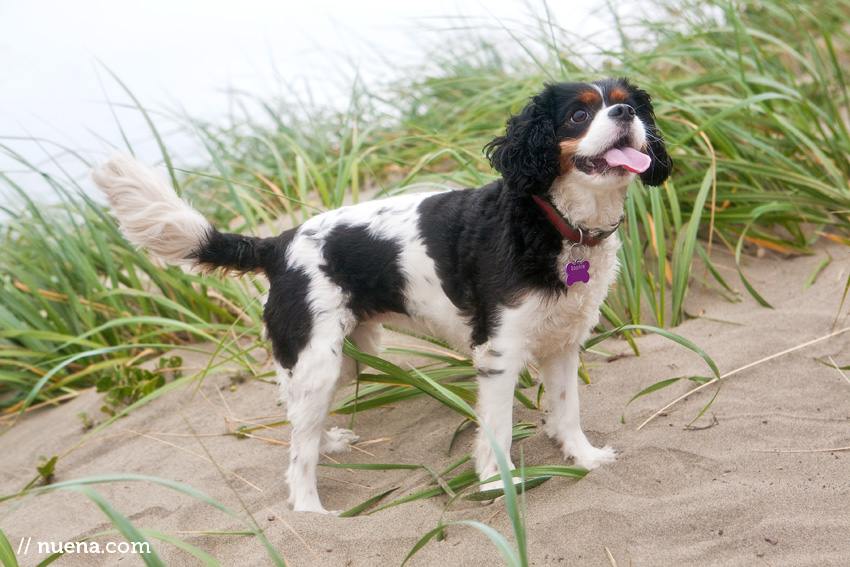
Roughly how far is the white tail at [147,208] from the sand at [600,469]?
30.5 inches

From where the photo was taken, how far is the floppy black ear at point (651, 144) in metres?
2.49

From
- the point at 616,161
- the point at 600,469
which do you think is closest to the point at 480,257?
the point at 616,161

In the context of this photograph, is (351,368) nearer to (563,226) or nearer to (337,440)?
(337,440)

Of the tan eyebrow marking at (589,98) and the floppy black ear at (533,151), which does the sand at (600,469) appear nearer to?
the floppy black ear at (533,151)

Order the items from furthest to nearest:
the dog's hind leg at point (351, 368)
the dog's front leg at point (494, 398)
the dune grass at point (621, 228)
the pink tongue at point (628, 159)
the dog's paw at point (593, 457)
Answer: the dune grass at point (621, 228)
the dog's hind leg at point (351, 368)
the dog's paw at point (593, 457)
the dog's front leg at point (494, 398)
the pink tongue at point (628, 159)

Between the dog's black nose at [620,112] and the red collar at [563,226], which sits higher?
the dog's black nose at [620,112]

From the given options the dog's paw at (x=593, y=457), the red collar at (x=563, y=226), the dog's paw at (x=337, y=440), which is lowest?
the dog's paw at (x=337, y=440)

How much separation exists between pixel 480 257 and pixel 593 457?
88 cm

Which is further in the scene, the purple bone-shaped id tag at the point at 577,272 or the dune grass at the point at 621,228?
the dune grass at the point at 621,228

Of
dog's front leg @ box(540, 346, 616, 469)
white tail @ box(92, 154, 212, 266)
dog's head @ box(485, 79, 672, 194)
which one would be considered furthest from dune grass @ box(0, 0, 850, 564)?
dog's head @ box(485, 79, 672, 194)

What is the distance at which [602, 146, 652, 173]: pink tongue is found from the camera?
84.8 inches

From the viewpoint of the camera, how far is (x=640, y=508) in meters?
2.16

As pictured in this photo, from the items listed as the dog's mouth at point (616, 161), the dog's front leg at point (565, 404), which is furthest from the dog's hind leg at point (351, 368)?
the dog's mouth at point (616, 161)

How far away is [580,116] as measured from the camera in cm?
228
